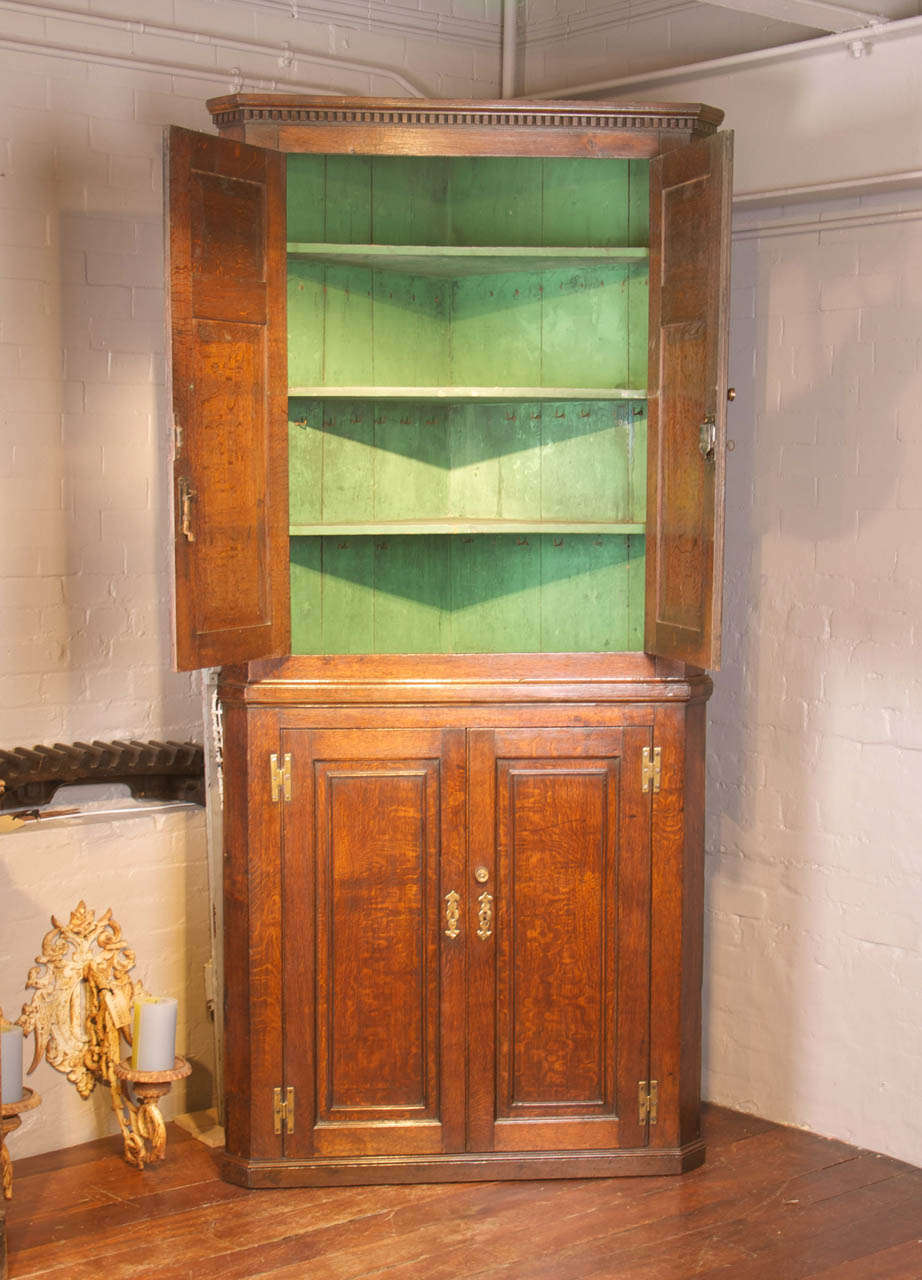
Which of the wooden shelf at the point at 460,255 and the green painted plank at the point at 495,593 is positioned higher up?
the wooden shelf at the point at 460,255

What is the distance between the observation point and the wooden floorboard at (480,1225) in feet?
10.9

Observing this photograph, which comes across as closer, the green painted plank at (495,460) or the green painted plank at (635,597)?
the green painted plank at (635,597)

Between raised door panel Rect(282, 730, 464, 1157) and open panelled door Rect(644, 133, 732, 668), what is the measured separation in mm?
674

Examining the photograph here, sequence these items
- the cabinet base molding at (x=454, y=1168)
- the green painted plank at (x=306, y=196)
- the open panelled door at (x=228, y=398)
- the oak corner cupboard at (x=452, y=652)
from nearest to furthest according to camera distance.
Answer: the open panelled door at (x=228, y=398)
the oak corner cupboard at (x=452, y=652)
the cabinet base molding at (x=454, y=1168)
the green painted plank at (x=306, y=196)

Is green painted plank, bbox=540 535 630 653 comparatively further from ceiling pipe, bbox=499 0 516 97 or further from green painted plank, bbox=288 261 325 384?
ceiling pipe, bbox=499 0 516 97

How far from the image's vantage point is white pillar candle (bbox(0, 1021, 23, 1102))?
3537 mm

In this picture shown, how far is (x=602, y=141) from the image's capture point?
11.8ft

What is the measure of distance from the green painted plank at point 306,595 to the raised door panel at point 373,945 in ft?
1.13

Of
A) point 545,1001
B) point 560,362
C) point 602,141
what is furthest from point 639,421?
point 545,1001

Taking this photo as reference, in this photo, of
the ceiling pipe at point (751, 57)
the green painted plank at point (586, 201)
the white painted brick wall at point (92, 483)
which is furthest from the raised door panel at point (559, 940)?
the ceiling pipe at point (751, 57)

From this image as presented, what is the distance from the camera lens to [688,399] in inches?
137

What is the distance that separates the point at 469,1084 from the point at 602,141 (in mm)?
2302

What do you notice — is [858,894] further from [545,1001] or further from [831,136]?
[831,136]

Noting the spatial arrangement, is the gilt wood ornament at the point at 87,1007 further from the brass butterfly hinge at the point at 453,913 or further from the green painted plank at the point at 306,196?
the green painted plank at the point at 306,196
